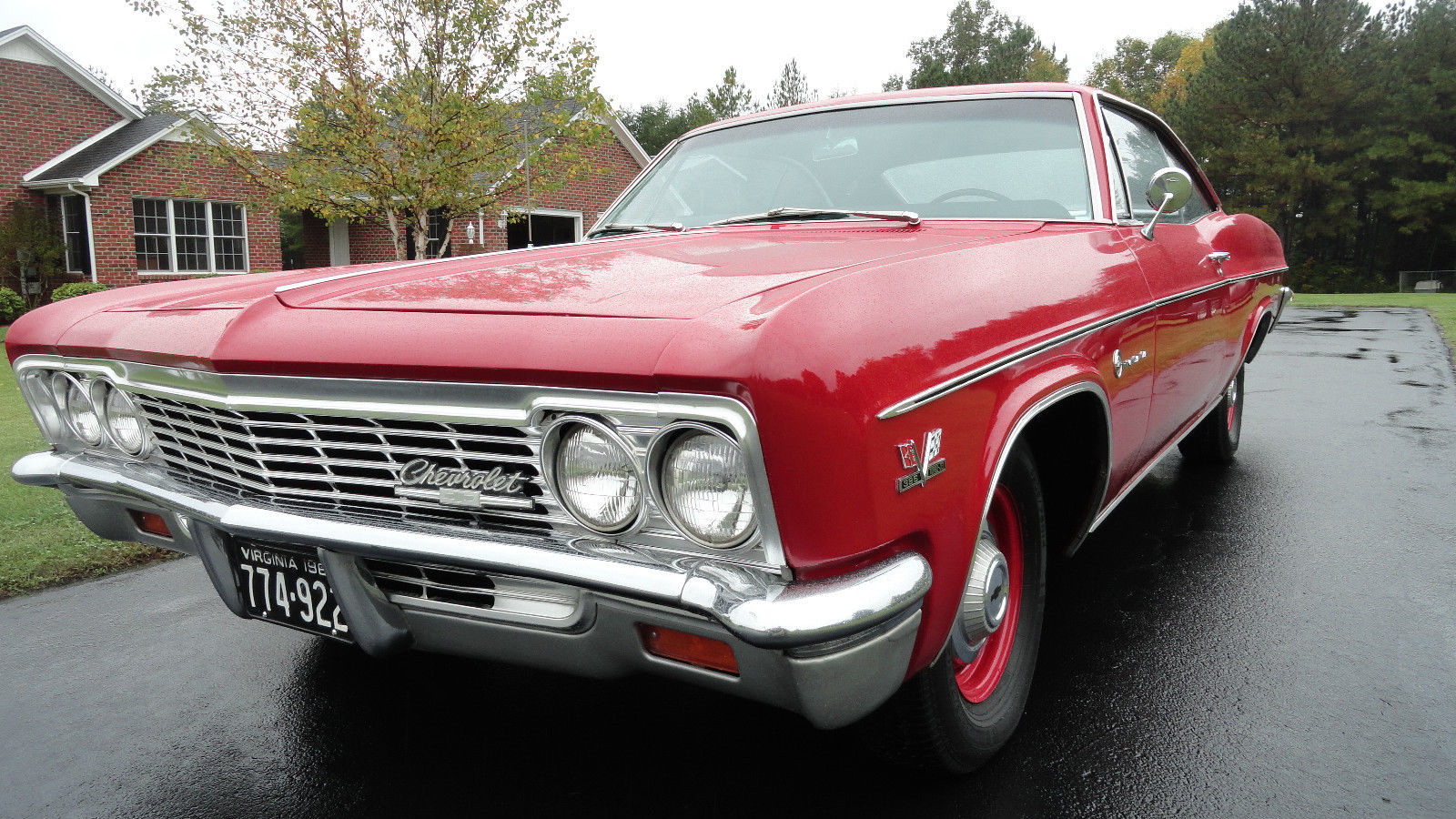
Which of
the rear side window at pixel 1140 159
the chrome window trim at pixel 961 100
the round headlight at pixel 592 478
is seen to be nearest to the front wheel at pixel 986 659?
the round headlight at pixel 592 478

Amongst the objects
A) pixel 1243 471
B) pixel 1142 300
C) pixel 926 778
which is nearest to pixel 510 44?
pixel 1243 471

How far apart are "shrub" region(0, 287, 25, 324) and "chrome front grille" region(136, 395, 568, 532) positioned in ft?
57.8

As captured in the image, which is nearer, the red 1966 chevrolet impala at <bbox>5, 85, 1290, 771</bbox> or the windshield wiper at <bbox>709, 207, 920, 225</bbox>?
the red 1966 chevrolet impala at <bbox>5, 85, 1290, 771</bbox>

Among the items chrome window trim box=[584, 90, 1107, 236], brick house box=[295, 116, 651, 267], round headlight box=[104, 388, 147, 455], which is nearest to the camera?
round headlight box=[104, 388, 147, 455]

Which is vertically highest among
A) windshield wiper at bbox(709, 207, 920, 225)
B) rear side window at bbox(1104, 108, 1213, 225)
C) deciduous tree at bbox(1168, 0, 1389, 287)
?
deciduous tree at bbox(1168, 0, 1389, 287)

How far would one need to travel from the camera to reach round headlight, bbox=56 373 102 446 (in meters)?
2.35

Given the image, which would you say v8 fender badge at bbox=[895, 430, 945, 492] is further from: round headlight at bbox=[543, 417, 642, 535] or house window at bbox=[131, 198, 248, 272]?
house window at bbox=[131, 198, 248, 272]

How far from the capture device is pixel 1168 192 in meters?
2.88

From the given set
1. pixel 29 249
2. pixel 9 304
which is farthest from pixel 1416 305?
pixel 29 249

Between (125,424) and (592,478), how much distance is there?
4.59 ft

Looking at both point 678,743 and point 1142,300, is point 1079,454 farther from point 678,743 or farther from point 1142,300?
point 678,743

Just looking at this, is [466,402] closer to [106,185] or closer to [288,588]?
[288,588]

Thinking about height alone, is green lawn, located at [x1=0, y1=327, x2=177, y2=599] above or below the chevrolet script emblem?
below

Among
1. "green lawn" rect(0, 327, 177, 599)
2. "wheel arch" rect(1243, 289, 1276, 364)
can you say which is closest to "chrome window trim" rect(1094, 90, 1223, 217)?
"wheel arch" rect(1243, 289, 1276, 364)
